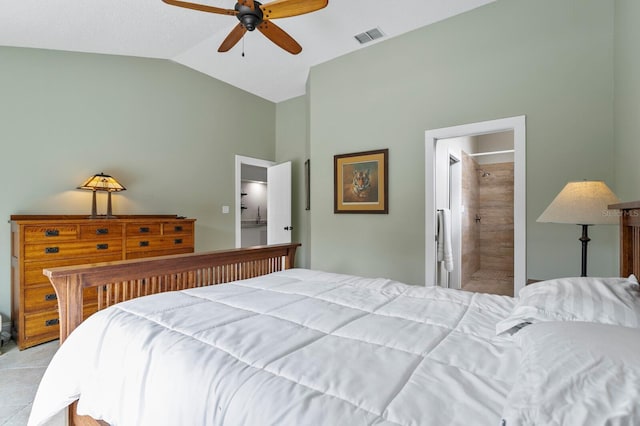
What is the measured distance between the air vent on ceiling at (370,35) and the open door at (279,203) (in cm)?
192

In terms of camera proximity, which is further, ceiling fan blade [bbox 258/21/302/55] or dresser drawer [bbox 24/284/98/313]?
dresser drawer [bbox 24/284/98/313]

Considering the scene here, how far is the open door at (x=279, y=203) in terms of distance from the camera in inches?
181

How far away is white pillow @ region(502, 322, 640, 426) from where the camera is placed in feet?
1.68

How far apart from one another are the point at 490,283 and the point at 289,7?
4430mm

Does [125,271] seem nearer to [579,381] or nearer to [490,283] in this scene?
[579,381]

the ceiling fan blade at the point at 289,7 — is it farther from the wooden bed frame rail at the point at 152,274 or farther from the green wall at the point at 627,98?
the green wall at the point at 627,98

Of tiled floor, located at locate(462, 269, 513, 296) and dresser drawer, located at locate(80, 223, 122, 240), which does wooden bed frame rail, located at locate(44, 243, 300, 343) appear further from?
tiled floor, located at locate(462, 269, 513, 296)

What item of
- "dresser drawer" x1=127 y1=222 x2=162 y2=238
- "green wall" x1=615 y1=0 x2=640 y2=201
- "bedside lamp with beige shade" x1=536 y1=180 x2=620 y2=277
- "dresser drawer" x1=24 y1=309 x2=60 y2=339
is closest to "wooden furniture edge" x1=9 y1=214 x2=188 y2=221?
"dresser drawer" x1=127 y1=222 x2=162 y2=238

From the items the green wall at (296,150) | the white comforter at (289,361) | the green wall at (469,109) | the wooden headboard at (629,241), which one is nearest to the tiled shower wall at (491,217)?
the green wall at (469,109)

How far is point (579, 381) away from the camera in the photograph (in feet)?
1.92

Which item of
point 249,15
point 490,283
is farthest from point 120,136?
point 490,283

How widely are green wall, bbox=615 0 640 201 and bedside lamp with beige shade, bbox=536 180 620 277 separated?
0.55 ft

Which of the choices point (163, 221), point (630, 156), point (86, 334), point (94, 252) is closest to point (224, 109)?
point (163, 221)

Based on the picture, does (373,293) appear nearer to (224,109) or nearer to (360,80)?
(360,80)
